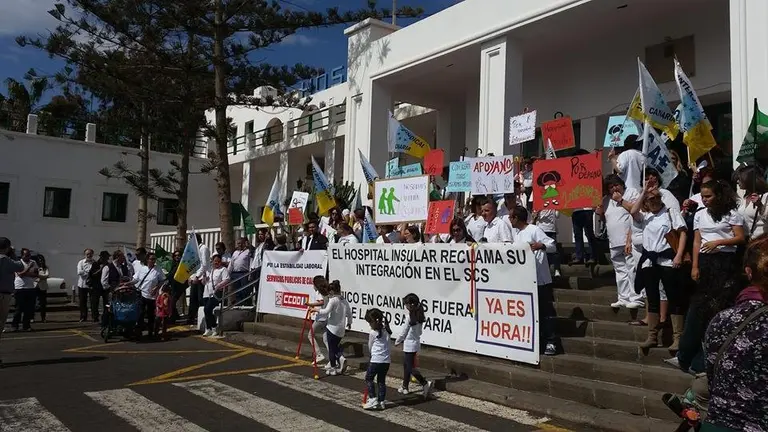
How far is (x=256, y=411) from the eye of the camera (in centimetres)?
677

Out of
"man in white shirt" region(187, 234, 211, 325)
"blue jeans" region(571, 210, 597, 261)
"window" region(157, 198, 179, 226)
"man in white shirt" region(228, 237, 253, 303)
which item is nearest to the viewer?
"blue jeans" region(571, 210, 597, 261)

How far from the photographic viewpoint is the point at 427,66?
1598 cm

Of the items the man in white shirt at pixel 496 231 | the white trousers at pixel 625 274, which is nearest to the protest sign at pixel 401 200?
the man in white shirt at pixel 496 231

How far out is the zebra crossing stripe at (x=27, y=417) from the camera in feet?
19.9

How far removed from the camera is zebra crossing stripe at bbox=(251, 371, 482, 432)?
20.4 ft

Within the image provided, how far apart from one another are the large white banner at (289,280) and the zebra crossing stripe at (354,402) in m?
3.06

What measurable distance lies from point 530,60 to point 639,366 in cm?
1039

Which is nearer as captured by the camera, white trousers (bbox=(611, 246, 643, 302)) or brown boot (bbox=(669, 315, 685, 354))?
brown boot (bbox=(669, 315, 685, 354))

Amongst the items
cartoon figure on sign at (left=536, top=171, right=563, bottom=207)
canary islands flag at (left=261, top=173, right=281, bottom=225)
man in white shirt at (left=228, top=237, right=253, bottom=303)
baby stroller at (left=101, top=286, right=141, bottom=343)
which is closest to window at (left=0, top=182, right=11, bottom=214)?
canary islands flag at (left=261, top=173, right=281, bottom=225)

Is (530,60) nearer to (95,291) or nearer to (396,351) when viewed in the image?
(396,351)

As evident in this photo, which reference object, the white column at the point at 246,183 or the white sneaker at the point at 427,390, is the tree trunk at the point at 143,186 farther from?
the white sneaker at the point at 427,390

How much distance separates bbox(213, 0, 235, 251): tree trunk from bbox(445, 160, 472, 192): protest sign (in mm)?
8476

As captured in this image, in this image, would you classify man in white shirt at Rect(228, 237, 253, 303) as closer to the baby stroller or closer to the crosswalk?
the baby stroller

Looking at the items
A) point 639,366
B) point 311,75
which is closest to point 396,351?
point 639,366
